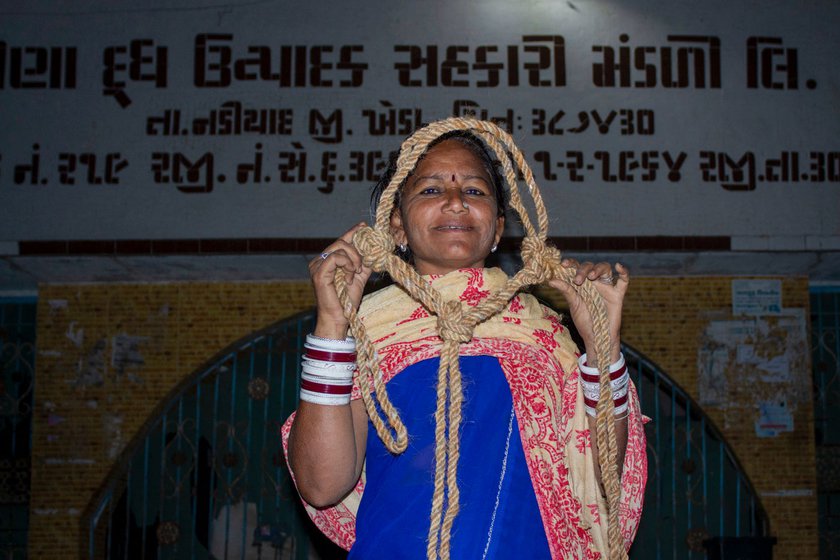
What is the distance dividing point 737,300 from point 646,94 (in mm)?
1496

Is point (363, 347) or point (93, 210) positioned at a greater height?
point (93, 210)

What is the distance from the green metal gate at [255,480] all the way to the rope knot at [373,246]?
11.7 feet

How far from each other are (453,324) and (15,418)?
482 cm

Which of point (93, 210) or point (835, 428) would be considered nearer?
point (93, 210)

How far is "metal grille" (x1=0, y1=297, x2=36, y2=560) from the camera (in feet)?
17.5

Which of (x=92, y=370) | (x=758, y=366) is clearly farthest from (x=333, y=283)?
(x=758, y=366)

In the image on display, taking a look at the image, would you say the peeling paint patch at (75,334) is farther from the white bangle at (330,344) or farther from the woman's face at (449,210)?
the white bangle at (330,344)

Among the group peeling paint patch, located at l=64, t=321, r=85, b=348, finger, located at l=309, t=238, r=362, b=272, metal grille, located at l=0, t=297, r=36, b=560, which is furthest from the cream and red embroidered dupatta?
metal grille, located at l=0, t=297, r=36, b=560

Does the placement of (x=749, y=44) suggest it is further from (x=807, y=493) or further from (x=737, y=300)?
(x=807, y=493)

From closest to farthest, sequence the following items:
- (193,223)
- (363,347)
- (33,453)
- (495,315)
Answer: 1. (363,347)
2. (495,315)
3. (193,223)
4. (33,453)

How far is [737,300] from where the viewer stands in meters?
5.27

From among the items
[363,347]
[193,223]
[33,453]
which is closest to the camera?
[363,347]

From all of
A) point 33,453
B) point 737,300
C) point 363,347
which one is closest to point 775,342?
point 737,300

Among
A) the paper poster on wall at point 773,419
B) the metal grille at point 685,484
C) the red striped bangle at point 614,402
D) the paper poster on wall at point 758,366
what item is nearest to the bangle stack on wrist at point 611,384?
the red striped bangle at point 614,402
